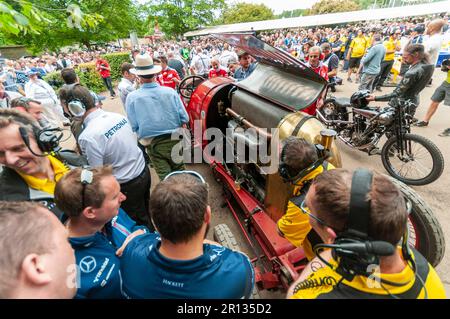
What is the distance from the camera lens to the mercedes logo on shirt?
3.94 ft

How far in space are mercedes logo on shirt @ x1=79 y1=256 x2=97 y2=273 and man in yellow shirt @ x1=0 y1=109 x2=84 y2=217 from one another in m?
0.47

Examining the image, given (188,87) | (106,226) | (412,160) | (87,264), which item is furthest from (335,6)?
(87,264)

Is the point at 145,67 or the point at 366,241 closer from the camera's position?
the point at 366,241

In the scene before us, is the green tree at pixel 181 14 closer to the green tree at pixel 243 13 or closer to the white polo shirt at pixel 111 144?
the green tree at pixel 243 13

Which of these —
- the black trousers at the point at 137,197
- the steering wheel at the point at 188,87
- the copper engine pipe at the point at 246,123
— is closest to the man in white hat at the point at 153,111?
the black trousers at the point at 137,197

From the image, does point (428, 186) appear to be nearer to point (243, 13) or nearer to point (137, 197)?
point (137, 197)

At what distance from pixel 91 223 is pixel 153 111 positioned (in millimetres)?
1962

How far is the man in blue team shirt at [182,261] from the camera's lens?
106 centimetres

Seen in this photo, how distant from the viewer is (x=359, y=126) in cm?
438

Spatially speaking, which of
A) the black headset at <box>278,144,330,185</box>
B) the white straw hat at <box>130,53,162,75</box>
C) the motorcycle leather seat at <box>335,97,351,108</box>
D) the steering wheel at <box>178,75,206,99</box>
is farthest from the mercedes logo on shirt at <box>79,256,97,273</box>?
the motorcycle leather seat at <box>335,97,351,108</box>

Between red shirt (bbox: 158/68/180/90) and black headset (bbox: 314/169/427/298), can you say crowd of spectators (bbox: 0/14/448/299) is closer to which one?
black headset (bbox: 314/169/427/298)

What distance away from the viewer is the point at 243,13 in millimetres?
47469

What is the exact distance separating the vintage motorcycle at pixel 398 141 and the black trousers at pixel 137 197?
3724mm
